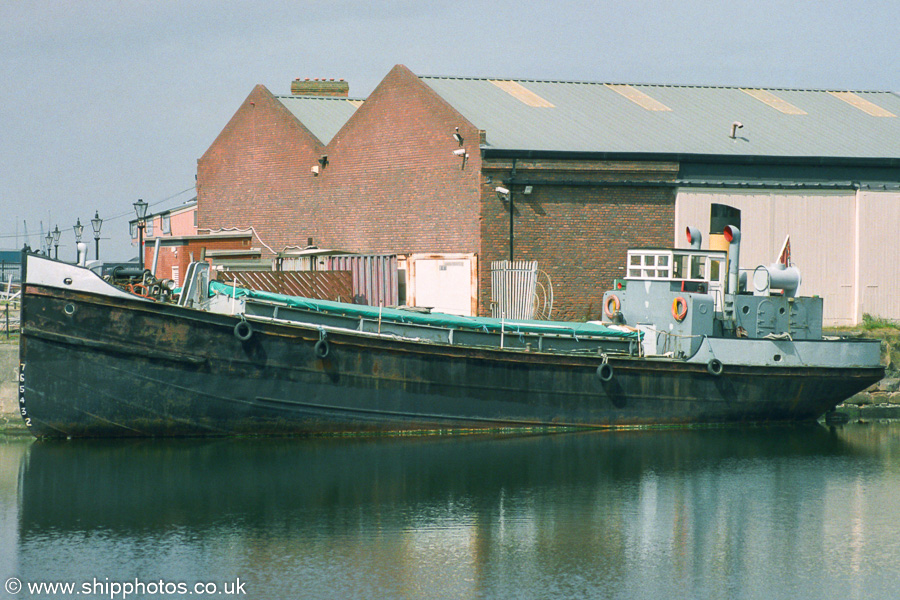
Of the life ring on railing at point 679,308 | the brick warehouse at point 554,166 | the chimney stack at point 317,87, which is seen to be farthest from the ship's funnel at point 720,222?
the chimney stack at point 317,87

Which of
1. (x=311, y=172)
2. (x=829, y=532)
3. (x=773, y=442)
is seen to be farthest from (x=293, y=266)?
(x=829, y=532)

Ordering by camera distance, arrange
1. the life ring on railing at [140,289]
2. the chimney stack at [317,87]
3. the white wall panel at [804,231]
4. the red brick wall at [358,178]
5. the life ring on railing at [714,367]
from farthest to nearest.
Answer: the chimney stack at [317,87]
the white wall panel at [804,231]
the red brick wall at [358,178]
the life ring on railing at [714,367]
the life ring on railing at [140,289]

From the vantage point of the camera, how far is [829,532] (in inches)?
577

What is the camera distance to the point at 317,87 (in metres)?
43.6

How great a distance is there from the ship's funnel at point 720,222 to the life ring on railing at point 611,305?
2.72 m

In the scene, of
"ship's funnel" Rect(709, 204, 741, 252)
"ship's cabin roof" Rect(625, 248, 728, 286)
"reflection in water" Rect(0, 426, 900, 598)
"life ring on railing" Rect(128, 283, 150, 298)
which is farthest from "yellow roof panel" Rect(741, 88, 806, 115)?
"life ring on railing" Rect(128, 283, 150, 298)

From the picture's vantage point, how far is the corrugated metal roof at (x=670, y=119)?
2953cm

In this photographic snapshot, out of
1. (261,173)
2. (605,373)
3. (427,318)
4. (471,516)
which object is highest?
(261,173)

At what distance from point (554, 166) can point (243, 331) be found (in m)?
11.3

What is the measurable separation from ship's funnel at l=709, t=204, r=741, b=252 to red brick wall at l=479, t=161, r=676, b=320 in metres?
4.07

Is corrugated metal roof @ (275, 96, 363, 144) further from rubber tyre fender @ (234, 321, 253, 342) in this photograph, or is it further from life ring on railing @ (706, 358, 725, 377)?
life ring on railing @ (706, 358, 725, 377)

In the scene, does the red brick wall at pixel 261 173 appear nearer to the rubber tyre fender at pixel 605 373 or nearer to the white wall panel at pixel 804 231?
the white wall panel at pixel 804 231

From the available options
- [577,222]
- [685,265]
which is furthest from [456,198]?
[685,265]

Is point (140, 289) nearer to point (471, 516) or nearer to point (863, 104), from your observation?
point (471, 516)
